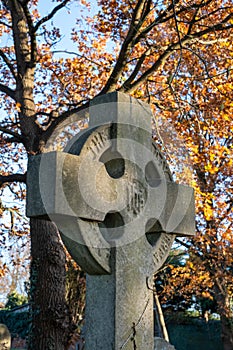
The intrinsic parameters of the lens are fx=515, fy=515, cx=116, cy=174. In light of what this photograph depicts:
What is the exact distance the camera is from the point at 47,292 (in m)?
8.78

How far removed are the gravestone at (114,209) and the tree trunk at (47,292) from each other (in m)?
5.10

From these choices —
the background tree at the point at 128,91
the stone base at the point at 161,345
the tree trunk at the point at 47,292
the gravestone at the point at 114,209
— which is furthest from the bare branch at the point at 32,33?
the gravestone at the point at 114,209

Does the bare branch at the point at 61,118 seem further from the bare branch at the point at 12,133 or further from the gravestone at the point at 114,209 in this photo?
the gravestone at the point at 114,209

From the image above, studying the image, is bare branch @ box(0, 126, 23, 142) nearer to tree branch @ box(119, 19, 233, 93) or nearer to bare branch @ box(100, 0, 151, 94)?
bare branch @ box(100, 0, 151, 94)

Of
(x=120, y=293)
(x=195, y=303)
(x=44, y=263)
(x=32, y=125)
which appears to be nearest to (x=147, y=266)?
(x=120, y=293)

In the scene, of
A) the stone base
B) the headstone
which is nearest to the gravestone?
the stone base

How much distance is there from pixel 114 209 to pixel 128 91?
5.80m

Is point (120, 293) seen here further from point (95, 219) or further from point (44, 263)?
point (44, 263)

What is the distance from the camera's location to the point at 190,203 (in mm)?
4293

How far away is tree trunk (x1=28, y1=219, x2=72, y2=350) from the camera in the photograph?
856cm

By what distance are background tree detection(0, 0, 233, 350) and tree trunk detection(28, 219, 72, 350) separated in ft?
0.05

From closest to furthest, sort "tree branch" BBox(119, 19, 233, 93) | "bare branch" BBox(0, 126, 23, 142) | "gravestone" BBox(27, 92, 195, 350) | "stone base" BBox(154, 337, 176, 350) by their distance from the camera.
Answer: "gravestone" BBox(27, 92, 195, 350) < "stone base" BBox(154, 337, 176, 350) < "tree branch" BBox(119, 19, 233, 93) < "bare branch" BBox(0, 126, 23, 142)

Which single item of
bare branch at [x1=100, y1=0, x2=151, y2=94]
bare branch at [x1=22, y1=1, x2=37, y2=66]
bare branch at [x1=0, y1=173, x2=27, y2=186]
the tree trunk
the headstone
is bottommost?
the headstone

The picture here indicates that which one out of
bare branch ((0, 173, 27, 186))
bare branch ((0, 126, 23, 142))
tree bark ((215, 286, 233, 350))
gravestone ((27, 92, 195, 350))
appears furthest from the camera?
tree bark ((215, 286, 233, 350))
